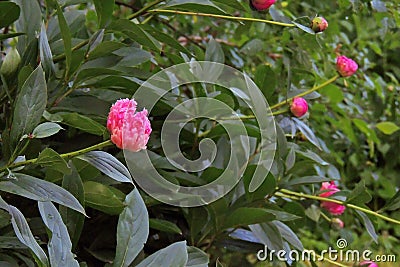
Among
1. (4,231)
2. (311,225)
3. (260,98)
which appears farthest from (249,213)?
(311,225)

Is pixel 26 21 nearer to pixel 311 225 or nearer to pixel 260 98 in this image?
pixel 260 98

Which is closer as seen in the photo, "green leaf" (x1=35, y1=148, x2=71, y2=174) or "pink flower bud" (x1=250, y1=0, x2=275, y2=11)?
"green leaf" (x1=35, y1=148, x2=71, y2=174)

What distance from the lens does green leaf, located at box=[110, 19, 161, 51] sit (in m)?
0.56

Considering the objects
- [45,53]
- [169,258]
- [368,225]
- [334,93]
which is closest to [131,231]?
[169,258]

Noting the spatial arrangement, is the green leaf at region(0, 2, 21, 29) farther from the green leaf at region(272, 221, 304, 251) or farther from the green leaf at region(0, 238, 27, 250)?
the green leaf at region(272, 221, 304, 251)

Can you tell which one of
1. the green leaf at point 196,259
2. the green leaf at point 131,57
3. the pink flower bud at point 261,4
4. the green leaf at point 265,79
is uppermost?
the pink flower bud at point 261,4

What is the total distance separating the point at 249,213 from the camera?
602mm

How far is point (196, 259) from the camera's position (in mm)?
541

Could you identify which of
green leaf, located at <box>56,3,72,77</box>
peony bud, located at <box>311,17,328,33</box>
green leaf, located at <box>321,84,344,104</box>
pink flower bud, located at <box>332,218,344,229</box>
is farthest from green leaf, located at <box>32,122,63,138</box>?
green leaf, located at <box>321,84,344,104</box>

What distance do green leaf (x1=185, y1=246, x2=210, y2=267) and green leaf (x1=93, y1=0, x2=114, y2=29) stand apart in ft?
0.83

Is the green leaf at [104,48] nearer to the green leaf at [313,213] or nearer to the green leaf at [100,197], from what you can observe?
the green leaf at [100,197]

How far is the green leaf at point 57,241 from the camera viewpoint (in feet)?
1.25

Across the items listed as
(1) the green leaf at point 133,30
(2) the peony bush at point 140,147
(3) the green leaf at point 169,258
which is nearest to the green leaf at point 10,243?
(2) the peony bush at point 140,147

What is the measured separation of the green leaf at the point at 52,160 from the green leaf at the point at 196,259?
174mm
